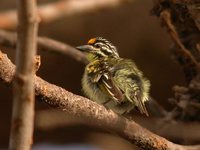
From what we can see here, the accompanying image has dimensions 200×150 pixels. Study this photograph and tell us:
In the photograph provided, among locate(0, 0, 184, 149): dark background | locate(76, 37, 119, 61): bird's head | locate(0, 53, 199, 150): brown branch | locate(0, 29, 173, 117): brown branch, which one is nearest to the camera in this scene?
locate(0, 53, 199, 150): brown branch

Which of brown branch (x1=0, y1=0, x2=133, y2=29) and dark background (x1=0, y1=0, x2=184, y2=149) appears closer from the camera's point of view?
brown branch (x1=0, y1=0, x2=133, y2=29)

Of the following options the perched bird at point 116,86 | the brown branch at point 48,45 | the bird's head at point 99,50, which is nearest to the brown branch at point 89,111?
the perched bird at point 116,86

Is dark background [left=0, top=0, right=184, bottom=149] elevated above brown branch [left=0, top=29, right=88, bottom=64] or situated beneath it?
elevated above

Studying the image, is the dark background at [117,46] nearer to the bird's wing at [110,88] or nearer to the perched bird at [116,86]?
the perched bird at [116,86]

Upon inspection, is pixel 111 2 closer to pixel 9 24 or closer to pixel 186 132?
pixel 9 24

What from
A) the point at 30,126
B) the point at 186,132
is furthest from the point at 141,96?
the point at 30,126

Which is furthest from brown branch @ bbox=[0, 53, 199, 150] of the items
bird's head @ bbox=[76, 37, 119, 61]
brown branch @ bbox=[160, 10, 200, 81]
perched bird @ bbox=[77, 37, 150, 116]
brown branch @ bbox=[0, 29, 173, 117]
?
brown branch @ bbox=[0, 29, 173, 117]

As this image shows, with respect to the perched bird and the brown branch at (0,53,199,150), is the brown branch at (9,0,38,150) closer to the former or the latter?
the brown branch at (0,53,199,150)
